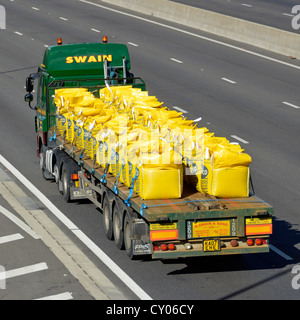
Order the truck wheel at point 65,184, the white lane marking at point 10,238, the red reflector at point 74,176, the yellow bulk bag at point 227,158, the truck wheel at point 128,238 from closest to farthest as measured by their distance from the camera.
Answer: the yellow bulk bag at point 227,158, the truck wheel at point 128,238, the white lane marking at point 10,238, the red reflector at point 74,176, the truck wheel at point 65,184

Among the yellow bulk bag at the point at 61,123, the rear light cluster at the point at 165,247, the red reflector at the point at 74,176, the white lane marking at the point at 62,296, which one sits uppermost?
the yellow bulk bag at the point at 61,123

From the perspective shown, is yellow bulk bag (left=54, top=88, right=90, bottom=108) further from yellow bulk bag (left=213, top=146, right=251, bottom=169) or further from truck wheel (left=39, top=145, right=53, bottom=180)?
yellow bulk bag (left=213, top=146, right=251, bottom=169)

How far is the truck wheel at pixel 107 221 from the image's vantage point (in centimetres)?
1791

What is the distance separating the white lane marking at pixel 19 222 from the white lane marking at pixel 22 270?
6.20 ft

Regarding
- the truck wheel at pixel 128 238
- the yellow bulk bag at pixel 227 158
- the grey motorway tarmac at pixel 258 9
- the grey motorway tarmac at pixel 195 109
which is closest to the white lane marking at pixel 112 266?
the grey motorway tarmac at pixel 195 109

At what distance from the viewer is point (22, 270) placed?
53.6 feet

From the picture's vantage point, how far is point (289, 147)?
86.7 ft

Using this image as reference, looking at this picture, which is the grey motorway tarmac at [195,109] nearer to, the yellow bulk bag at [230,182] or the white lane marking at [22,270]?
the white lane marking at [22,270]

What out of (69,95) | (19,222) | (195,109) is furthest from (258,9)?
(19,222)

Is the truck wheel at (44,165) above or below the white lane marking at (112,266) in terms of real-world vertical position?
below

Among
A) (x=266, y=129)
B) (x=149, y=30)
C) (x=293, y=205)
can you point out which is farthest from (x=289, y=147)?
(x=149, y=30)

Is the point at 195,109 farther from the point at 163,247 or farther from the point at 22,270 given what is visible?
the point at 163,247

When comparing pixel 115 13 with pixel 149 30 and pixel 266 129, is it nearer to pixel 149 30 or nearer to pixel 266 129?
pixel 149 30

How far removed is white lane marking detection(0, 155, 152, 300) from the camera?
1551cm
